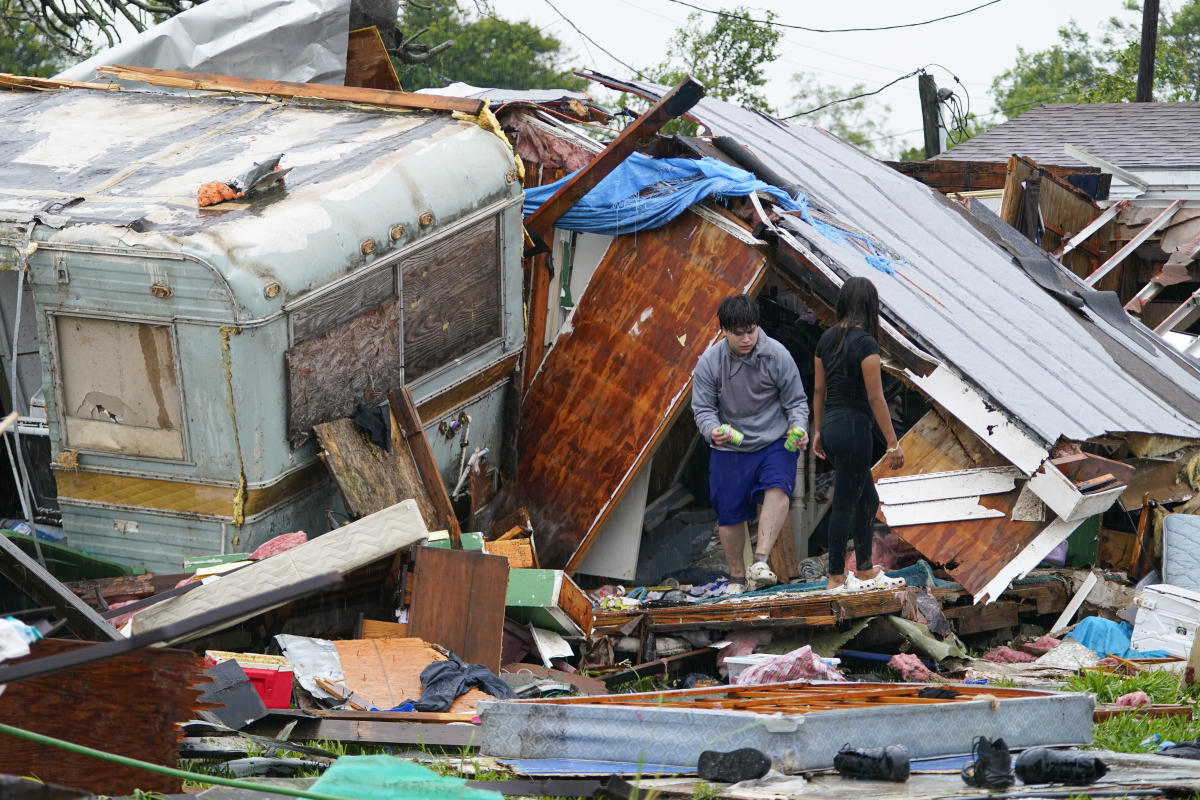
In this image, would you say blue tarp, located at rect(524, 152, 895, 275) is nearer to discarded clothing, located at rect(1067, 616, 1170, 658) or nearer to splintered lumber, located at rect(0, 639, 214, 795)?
discarded clothing, located at rect(1067, 616, 1170, 658)

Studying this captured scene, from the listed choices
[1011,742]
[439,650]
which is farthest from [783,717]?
[439,650]

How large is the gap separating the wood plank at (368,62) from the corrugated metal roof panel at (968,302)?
1.88m

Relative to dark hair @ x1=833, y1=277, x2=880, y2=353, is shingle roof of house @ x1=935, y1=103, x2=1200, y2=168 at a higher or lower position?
lower

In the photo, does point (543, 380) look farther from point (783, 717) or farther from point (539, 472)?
point (783, 717)

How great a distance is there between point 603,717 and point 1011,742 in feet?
4.92

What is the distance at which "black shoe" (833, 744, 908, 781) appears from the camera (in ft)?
14.4

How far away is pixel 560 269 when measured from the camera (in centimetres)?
983

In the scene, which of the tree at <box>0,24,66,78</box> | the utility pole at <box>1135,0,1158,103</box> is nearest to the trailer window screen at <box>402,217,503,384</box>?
the utility pole at <box>1135,0,1158,103</box>

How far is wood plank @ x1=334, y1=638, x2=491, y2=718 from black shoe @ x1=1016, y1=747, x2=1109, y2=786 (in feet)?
7.91

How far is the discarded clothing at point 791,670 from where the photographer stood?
246 inches

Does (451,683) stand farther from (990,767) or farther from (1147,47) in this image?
(1147,47)

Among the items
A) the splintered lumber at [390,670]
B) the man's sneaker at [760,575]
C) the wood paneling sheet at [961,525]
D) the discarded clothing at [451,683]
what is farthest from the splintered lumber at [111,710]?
the wood paneling sheet at [961,525]

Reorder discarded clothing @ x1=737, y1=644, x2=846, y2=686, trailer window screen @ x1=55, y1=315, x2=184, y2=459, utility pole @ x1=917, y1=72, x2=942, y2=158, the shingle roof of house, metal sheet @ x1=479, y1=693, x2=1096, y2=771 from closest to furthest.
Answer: metal sheet @ x1=479, y1=693, x2=1096, y2=771 < discarded clothing @ x1=737, y1=644, x2=846, y2=686 < trailer window screen @ x1=55, y1=315, x2=184, y2=459 < the shingle roof of house < utility pole @ x1=917, y1=72, x2=942, y2=158

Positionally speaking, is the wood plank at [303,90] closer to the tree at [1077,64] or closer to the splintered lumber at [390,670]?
the splintered lumber at [390,670]
